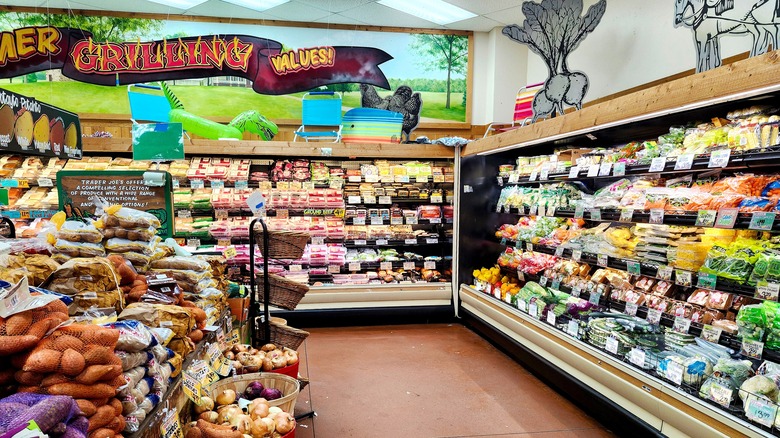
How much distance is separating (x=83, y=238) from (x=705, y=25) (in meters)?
4.81

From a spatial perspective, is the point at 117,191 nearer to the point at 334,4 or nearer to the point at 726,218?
the point at 726,218

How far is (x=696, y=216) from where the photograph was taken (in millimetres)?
2738

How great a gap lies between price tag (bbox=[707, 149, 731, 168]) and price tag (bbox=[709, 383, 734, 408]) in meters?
1.13

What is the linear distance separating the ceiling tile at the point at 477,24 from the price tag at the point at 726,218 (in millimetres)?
4934

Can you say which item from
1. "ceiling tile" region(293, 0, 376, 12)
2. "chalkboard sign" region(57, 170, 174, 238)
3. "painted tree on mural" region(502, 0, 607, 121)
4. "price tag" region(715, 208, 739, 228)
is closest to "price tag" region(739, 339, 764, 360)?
"price tag" region(715, 208, 739, 228)

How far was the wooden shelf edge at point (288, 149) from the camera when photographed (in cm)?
520

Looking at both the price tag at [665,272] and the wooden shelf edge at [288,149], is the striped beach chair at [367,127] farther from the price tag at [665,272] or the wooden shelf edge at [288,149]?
the price tag at [665,272]

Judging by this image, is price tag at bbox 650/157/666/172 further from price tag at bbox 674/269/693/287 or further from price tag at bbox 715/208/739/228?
price tag at bbox 674/269/693/287

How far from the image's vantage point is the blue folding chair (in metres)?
5.75

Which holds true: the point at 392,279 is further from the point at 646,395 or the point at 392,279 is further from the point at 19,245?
the point at 19,245

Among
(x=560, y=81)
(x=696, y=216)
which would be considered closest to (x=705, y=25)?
(x=560, y=81)

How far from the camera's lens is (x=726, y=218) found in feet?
8.40

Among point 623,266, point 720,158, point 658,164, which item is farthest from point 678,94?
point 623,266

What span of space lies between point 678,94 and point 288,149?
3.95m
